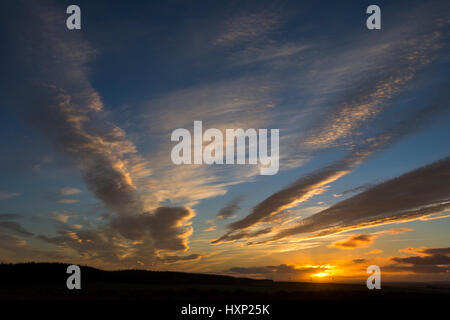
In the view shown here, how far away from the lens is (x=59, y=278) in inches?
7219

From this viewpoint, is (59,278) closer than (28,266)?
Yes
